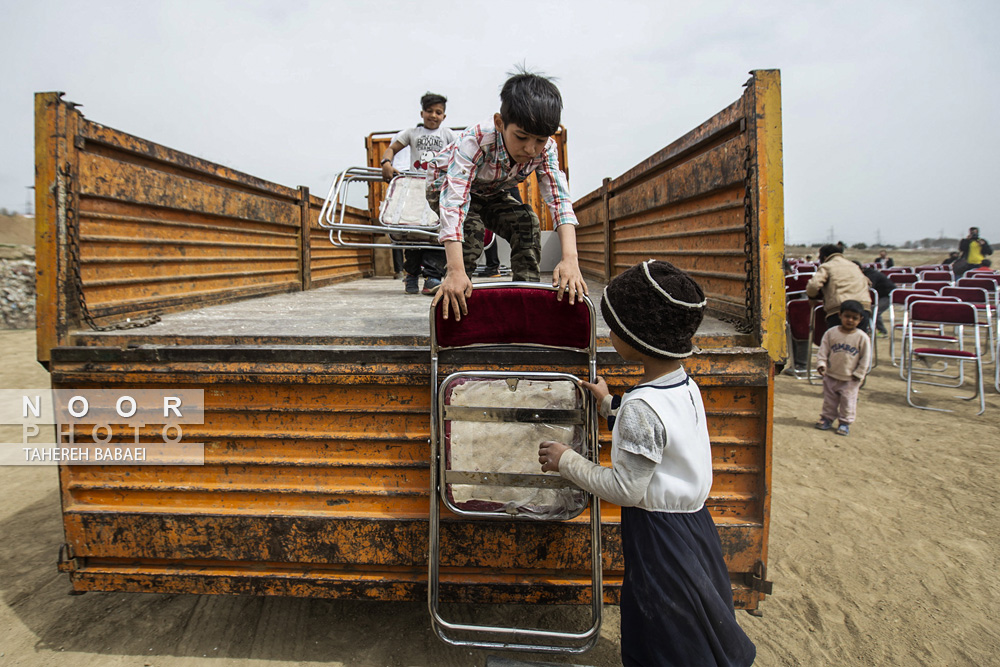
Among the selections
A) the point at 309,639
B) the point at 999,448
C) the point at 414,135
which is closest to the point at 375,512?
the point at 309,639

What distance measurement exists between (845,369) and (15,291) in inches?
Result: 511

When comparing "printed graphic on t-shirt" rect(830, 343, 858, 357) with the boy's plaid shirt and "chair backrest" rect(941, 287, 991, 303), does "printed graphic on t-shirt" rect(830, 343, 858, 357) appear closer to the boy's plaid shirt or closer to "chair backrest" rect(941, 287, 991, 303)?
"chair backrest" rect(941, 287, 991, 303)

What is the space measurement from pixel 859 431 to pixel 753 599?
379 centimetres

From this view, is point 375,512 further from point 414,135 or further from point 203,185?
point 414,135

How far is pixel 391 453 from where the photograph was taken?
1.73 metres

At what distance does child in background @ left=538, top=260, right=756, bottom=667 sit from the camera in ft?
4.18

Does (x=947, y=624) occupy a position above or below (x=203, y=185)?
below

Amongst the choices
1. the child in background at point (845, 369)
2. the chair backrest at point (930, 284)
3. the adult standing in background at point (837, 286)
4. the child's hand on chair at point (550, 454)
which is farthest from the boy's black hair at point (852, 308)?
the chair backrest at point (930, 284)

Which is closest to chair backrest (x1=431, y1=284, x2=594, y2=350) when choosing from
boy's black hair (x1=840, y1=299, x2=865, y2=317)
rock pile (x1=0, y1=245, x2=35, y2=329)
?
boy's black hair (x1=840, y1=299, x2=865, y2=317)

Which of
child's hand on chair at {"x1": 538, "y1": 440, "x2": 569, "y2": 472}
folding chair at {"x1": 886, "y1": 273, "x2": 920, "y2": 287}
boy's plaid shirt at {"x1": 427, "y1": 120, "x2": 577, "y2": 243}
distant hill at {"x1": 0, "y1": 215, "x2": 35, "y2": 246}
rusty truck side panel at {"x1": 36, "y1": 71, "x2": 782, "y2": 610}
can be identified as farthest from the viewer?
distant hill at {"x1": 0, "y1": 215, "x2": 35, "y2": 246}

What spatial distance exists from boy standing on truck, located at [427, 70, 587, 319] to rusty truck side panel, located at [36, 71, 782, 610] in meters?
0.26

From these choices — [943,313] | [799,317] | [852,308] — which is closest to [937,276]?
[943,313]

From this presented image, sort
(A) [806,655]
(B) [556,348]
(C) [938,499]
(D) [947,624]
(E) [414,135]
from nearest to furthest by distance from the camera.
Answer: (B) [556,348] < (A) [806,655] < (D) [947,624] < (C) [938,499] < (E) [414,135]

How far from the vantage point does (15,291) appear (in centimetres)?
1000
